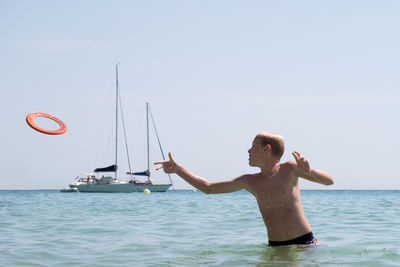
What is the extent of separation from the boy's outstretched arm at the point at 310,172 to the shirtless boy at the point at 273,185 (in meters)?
0.09

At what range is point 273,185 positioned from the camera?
5.25 meters

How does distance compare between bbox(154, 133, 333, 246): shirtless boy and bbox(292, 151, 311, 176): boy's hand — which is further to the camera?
bbox(154, 133, 333, 246): shirtless boy

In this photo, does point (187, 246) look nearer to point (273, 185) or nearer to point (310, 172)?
point (273, 185)

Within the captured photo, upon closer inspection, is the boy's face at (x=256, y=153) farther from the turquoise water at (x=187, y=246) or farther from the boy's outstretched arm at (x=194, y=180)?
the turquoise water at (x=187, y=246)

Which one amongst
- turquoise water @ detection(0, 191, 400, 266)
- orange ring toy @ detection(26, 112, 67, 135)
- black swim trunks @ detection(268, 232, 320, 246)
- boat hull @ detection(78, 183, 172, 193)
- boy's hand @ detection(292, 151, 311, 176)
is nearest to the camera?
boy's hand @ detection(292, 151, 311, 176)

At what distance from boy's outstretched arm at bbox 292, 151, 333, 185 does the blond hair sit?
1.08ft

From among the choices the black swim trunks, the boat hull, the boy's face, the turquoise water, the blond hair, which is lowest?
the boat hull

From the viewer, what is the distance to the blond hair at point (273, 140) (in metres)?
5.04

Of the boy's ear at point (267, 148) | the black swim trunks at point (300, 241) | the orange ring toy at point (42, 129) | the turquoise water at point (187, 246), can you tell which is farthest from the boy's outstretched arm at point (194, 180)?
the orange ring toy at point (42, 129)

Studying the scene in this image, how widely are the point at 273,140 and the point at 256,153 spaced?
219 mm

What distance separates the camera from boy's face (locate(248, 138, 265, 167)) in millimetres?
5086

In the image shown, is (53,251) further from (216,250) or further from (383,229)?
(383,229)

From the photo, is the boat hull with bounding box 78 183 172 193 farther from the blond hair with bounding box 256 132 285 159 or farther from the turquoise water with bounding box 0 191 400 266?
the blond hair with bounding box 256 132 285 159

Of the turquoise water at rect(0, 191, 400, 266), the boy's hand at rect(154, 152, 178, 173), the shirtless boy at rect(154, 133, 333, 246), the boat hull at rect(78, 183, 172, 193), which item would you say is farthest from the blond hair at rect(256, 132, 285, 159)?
the boat hull at rect(78, 183, 172, 193)
